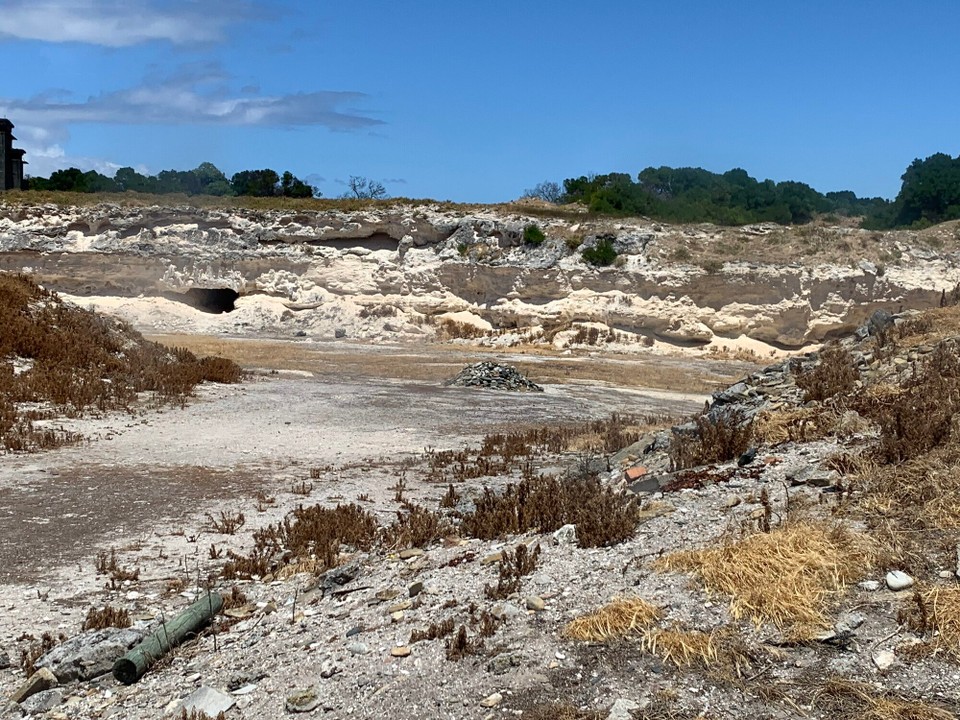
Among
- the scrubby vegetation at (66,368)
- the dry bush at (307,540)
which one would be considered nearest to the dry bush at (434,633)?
the dry bush at (307,540)

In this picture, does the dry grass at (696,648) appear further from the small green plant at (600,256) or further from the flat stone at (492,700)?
the small green plant at (600,256)

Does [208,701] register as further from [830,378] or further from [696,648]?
[830,378]

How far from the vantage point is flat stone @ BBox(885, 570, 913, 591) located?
17.3 feet

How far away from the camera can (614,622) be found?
513cm

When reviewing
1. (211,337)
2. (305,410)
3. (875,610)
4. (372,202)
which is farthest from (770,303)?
(875,610)

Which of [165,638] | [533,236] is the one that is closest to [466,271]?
[533,236]

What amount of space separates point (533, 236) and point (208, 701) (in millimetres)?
35711

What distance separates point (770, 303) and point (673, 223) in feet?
21.6

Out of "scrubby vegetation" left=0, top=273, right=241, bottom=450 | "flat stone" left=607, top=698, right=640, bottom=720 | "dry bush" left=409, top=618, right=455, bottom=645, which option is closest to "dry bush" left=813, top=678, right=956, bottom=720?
"flat stone" left=607, top=698, right=640, bottom=720

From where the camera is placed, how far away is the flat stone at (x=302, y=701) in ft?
15.6

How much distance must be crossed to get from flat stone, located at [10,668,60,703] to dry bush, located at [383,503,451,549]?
3.07 m

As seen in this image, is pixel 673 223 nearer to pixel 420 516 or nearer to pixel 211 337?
pixel 211 337

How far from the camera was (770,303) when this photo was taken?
36.5 metres

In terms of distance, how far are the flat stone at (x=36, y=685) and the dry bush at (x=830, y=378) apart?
7.59m
